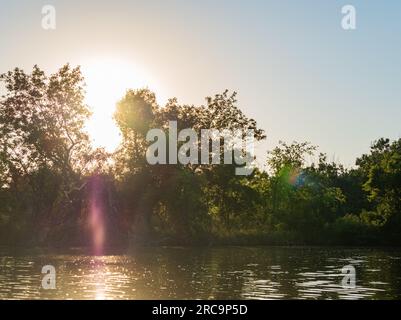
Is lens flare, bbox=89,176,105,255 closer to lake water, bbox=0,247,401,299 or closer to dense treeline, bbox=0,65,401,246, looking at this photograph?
dense treeline, bbox=0,65,401,246

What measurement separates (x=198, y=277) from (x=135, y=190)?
42.5m

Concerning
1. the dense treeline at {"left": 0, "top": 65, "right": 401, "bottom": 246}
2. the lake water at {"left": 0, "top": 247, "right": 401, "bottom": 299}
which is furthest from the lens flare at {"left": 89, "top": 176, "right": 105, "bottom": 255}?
the lake water at {"left": 0, "top": 247, "right": 401, "bottom": 299}

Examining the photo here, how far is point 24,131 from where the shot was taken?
268 feet

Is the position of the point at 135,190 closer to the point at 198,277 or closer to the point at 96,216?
the point at 96,216

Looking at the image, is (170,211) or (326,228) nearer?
(170,211)

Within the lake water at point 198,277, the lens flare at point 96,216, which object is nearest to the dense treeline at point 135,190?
the lens flare at point 96,216

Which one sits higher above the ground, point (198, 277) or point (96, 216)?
point (96, 216)

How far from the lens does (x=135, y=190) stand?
81.1 m

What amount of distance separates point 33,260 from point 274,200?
52.5 m

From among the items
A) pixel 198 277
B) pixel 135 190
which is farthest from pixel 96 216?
pixel 198 277

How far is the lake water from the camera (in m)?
31.1
